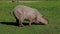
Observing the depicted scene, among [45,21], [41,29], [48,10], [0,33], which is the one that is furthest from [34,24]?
[48,10]

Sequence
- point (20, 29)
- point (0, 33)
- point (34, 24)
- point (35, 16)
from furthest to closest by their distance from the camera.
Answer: point (34, 24) → point (35, 16) → point (20, 29) → point (0, 33)

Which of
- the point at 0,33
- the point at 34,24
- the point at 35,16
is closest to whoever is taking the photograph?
the point at 0,33

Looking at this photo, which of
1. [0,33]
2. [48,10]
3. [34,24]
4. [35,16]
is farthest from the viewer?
[48,10]

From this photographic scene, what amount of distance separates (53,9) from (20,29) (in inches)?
334

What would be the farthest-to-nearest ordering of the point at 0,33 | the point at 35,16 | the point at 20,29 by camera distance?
the point at 35,16 → the point at 20,29 → the point at 0,33

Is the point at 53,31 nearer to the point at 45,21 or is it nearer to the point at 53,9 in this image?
the point at 45,21

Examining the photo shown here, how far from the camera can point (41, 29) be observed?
12.4m

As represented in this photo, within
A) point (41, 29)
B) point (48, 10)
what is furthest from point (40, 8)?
point (41, 29)

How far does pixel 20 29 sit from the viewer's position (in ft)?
40.5

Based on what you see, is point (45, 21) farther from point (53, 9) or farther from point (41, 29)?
point (53, 9)

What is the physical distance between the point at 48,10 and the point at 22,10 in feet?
24.9

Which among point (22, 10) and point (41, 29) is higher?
point (22, 10)

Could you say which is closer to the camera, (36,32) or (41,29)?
(36,32)

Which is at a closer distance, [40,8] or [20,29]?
[20,29]
